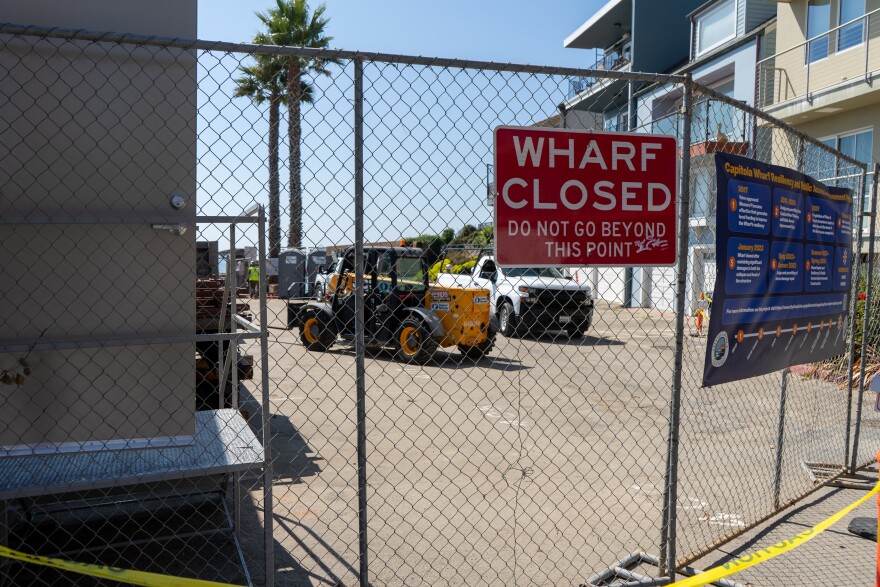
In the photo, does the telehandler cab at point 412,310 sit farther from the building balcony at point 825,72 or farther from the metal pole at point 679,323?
the building balcony at point 825,72

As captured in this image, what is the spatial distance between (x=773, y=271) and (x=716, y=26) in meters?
22.4

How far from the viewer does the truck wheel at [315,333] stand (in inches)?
552

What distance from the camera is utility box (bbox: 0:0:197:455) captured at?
2992 mm

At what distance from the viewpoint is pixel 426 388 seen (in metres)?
10.5

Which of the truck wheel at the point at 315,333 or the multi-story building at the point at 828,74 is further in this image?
the multi-story building at the point at 828,74

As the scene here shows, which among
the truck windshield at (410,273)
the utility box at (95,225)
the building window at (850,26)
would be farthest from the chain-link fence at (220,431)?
the building window at (850,26)

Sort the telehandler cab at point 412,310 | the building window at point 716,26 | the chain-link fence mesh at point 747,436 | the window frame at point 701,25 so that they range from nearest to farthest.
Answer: the chain-link fence mesh at point 747,436, the telehandler cab at point 412,310, the window frame at point 701,25, the building window at point 716,26

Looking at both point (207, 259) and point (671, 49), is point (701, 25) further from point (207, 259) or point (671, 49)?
point (207, 259)

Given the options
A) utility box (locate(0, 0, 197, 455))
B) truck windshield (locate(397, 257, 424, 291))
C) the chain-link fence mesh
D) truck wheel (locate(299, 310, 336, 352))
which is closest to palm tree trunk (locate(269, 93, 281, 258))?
utility box (locate(0, 0, 197, 455))

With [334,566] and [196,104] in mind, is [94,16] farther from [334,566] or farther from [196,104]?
[334,566]

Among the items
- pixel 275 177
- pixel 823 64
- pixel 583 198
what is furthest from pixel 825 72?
pixel 583 198

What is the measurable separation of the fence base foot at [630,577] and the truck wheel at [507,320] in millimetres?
12565

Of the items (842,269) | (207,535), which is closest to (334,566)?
(207,535)

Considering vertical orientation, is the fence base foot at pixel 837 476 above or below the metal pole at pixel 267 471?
below
